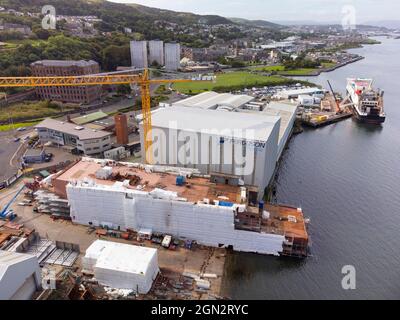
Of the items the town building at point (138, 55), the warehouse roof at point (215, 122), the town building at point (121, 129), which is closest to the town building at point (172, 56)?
the town building at point (138, 55)

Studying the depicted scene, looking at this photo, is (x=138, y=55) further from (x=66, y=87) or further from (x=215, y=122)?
(x=215, y=122)

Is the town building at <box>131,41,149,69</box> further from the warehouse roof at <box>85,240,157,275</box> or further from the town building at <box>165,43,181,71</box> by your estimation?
the warehouse roof at <box>85,240,157,275</box>

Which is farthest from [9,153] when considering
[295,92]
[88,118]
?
[295,92]

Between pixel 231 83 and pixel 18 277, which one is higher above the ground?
pixel 231 83

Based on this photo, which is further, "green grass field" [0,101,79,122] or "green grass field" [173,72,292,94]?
"green grass field" [173,72,292,94]

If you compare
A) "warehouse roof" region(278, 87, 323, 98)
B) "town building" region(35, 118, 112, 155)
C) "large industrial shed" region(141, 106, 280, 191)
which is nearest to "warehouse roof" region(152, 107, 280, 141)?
"large industrial shed" region(141, 106, 280, 191)

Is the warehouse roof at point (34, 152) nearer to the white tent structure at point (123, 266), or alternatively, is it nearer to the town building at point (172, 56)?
the white tent structure at point (123, 266)
